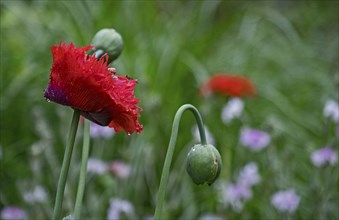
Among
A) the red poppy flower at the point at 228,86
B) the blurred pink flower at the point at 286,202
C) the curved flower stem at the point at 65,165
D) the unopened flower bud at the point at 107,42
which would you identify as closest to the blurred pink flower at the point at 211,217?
the blurred pink flower at the point at 286,202

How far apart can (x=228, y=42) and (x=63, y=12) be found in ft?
2.68

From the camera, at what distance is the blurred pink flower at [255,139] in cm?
187

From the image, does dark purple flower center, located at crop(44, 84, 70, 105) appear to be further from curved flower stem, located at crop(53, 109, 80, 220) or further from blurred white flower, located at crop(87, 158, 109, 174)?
blurred white flower, located at crop(87, 158, 109, 174)

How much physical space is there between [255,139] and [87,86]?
44.0 inches

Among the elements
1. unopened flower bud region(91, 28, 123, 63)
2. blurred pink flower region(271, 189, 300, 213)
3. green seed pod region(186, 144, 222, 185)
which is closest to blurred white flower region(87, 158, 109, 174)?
blurred pink flower region(271, 189, 300, 213)

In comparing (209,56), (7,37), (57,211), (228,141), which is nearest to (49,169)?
(228,141)

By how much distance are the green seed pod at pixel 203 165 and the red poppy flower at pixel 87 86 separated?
0.34ft

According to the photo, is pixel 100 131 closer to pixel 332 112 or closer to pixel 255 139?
pixel 255 139

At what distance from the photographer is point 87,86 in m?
0.83

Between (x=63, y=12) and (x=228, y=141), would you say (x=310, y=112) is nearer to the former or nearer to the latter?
(x=228, y=141)

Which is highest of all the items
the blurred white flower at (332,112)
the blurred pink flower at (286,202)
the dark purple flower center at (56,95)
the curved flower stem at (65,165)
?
the blurred white flower at (332,112)

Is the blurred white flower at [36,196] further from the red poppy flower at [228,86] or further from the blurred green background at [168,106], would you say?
the red poppy flower at [228,86]

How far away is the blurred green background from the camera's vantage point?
75.4 inches

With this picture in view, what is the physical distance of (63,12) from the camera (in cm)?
288
